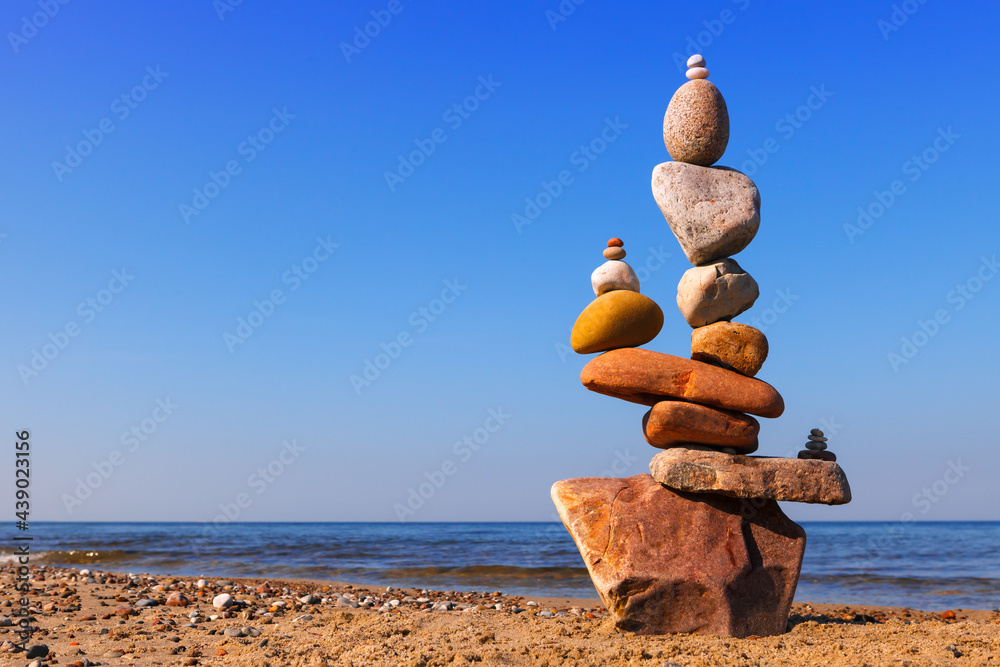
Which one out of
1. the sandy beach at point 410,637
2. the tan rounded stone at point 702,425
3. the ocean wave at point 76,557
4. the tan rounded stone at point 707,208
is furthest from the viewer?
the ocean wave at point 76,557

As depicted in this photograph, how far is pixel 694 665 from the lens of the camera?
5551mm

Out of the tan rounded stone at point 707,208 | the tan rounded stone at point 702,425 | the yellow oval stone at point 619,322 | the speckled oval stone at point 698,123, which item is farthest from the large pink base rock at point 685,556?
the speckled oval stone at point 698,123

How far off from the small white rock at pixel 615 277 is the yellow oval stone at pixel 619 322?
0.58ft

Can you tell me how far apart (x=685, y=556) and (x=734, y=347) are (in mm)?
2153

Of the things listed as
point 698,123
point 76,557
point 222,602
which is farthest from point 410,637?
point 76,557

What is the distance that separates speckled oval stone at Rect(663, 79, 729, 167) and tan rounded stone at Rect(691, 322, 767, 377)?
6.17 ft

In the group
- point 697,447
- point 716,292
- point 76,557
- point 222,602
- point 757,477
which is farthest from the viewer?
point 76,557

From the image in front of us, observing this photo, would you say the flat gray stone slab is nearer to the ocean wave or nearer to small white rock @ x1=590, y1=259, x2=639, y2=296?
small white rock @ x1=590, y1=259, x2=639, y2=296

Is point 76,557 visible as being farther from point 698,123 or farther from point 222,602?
point 698,123

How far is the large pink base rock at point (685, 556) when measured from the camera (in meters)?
6.56

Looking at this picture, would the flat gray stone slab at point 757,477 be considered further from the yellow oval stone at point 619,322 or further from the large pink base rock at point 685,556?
the yellow oval stone at point 619,322

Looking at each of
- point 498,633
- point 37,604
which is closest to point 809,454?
point 498,633

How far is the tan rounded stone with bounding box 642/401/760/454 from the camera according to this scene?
273 inches

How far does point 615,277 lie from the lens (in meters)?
7.57
